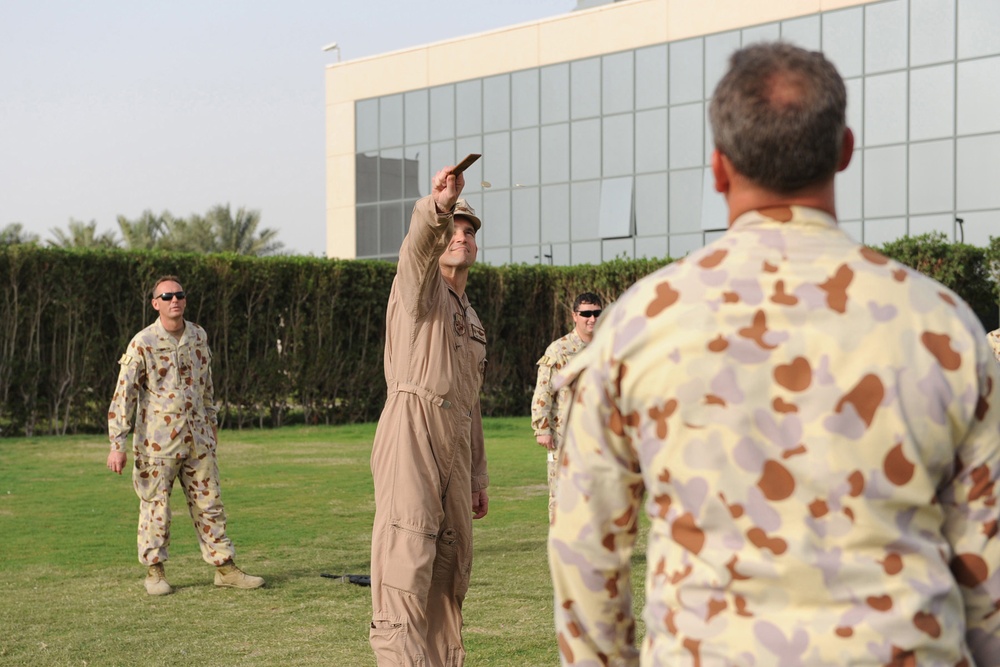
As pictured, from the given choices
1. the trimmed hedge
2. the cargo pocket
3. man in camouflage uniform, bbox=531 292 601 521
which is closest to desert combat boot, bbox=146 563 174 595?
man in camouflage uniform, bbox=531 292 601 521

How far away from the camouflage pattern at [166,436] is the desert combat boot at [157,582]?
0.06 meters

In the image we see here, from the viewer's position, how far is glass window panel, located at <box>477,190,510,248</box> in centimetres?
3725

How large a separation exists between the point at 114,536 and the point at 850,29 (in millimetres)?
24352

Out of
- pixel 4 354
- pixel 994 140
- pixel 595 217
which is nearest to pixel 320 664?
pixel 4 354

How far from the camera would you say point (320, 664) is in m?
6.90

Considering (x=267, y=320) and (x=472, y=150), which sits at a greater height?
(x=472, y=150)

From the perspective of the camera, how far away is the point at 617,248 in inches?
1373

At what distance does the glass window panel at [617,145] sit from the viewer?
34.8 meters

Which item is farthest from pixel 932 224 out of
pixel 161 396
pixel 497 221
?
pixel 161 396

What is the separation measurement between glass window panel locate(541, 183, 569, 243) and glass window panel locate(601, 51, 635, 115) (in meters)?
2.56

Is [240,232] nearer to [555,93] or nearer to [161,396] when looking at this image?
[555,93]

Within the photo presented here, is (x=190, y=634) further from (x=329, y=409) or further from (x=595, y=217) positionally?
(x=595, y=217)

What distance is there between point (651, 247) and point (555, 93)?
18.4ft

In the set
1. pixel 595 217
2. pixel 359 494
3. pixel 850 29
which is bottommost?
pixel 359 494
